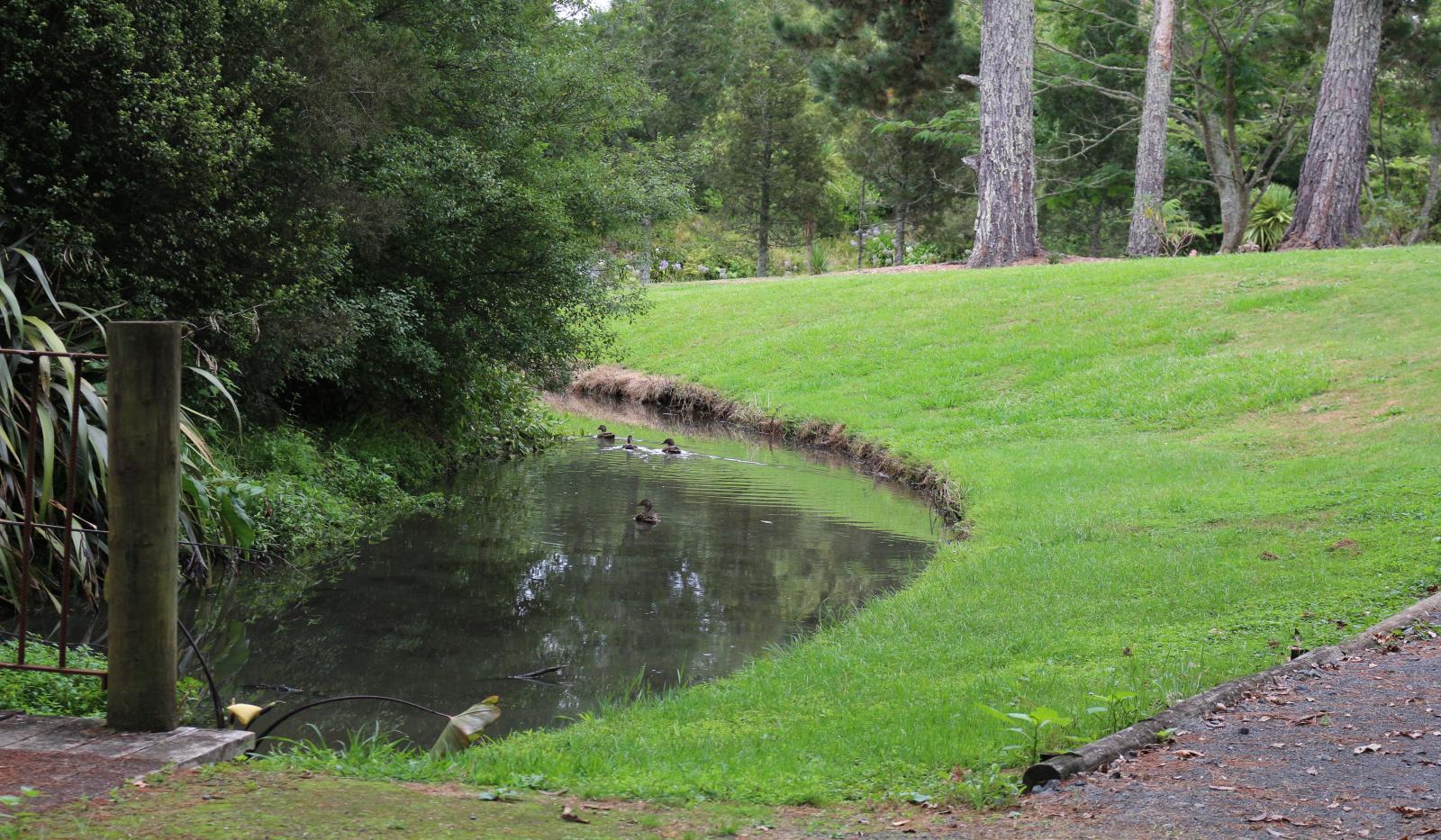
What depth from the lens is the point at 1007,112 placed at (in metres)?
24.2

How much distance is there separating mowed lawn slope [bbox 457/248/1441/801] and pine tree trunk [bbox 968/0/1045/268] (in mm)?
1754

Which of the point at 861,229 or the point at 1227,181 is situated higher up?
the point at 1227,181

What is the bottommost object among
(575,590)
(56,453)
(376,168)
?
(575,590)

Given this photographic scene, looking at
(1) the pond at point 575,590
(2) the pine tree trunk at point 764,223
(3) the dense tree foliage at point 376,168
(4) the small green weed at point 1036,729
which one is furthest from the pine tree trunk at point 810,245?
(4) the small green weed at point 1036,729

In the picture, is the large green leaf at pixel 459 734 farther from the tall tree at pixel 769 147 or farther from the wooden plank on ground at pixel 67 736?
the tall tree at pixel 769 147

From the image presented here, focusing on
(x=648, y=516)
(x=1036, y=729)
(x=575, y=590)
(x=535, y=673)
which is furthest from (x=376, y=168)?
(x=1036, y=729)

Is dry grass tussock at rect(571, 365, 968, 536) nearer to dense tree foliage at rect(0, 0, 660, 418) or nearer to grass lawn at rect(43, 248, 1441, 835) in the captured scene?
grass lawn at rect(43, 248, 1441, 835)

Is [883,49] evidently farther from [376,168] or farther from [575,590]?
[575,590]

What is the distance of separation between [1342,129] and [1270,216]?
441 inches

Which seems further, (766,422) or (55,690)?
(766,422)

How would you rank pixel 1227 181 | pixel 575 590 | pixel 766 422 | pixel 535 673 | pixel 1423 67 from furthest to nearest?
1. pixel 1227 181
2. pixel 1423 67
3. pixel 766 422
4. pixel 575 590
5. pixel 535 673

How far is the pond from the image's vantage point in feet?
24.5

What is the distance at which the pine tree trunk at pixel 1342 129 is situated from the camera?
23094 mm

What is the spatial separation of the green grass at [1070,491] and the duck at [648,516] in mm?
3185
